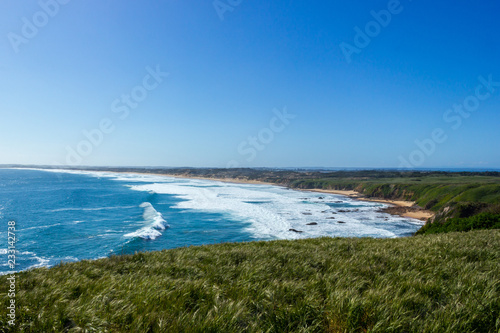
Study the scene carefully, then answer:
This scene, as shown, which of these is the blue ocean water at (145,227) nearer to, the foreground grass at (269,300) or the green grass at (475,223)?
the green grass at (475,223)

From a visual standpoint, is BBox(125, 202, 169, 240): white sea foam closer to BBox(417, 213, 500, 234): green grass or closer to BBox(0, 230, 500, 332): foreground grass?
BBox(0, 230, 500, 332): foreground grass

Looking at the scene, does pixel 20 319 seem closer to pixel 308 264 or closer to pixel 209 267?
pixel 209 267

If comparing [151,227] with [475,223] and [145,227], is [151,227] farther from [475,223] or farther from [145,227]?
[475,223]

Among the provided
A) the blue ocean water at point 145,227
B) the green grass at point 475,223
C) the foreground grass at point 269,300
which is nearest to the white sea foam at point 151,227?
the blue ocean water at point 145,227

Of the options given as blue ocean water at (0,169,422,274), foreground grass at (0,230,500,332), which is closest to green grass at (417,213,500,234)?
blue ocean water at (0,169,422,274)

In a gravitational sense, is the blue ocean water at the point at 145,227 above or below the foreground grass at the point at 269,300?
below

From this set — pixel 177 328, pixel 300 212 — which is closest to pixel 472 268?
pixel 177 328

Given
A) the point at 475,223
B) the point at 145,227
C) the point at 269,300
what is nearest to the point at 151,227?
the point at 145,227

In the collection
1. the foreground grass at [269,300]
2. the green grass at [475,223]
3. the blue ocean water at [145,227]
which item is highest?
the foreground grass at [269,300]
